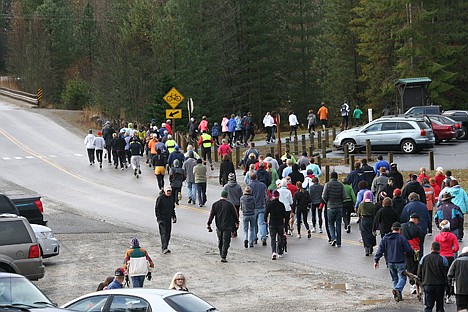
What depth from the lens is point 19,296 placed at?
13.8 m

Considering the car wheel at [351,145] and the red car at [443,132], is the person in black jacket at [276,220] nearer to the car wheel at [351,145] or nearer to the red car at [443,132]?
the car wheel at [351,145]

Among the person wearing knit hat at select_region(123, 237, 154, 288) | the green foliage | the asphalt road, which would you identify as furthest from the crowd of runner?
the green foliage

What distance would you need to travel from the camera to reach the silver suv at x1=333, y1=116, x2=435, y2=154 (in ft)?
137

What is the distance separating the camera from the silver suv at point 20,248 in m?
19.3

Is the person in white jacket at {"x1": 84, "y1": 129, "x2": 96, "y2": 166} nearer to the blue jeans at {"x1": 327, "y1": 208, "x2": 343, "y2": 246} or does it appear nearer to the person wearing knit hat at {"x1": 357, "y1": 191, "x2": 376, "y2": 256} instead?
the blue jeans at {"x1": 327, "y1": 208, "x2": 343, "y2": 246}

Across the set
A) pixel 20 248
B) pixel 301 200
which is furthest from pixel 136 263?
pixel 301 200

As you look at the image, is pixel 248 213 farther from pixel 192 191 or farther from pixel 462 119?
pixel 462 119

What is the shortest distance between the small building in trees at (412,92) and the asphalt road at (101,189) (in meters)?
9.19

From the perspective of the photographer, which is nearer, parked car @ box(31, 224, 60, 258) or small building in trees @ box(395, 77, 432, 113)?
parked car @ box(31, 224, 60, 258)

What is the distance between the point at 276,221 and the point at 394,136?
67.4 feet

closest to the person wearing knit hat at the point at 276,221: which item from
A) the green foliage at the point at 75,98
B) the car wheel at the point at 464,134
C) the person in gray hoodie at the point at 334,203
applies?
the person in gray hoodie at the point at 334,203

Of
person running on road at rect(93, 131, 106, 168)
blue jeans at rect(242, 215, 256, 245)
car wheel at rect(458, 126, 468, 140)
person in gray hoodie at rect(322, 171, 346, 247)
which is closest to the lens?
person in gray hoodie at rect(322, 171, 346, 247)

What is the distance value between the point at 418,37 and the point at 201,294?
49.6 m

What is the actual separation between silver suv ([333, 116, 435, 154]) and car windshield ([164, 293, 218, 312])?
2998cm
